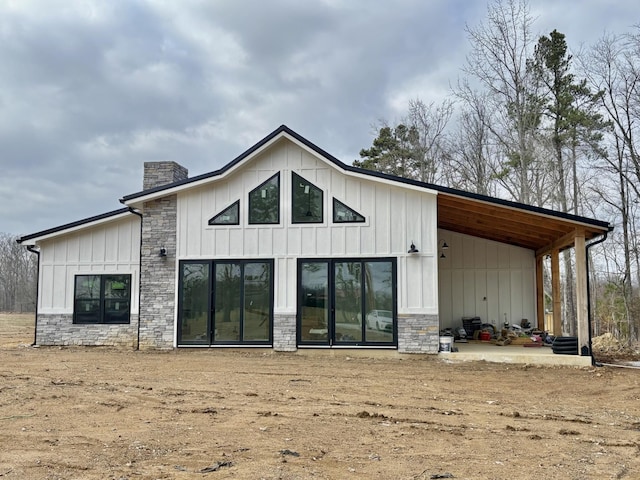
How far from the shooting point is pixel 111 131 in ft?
79.7

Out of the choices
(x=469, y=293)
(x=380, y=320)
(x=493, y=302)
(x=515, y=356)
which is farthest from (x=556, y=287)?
(x=380, y=320)

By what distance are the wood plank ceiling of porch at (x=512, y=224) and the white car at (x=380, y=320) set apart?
2.78 metres

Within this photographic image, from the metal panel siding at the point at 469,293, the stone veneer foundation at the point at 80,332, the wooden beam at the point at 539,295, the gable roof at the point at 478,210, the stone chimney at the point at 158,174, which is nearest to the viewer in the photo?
the gable roof at the point at 478,210

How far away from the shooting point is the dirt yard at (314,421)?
423 centimetres

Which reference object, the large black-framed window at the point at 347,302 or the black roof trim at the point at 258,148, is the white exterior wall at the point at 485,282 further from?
the black roof trim at the point at 258,148

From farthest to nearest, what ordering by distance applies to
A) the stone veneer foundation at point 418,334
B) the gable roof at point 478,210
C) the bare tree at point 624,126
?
the bare tree at point 624,126 → the stone veneer foundation at point 418,334 → the gable roof at point 478,210

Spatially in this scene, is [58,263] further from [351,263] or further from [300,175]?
[351,263]

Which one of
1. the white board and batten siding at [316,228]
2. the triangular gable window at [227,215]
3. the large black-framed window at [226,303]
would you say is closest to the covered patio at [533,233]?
the white board and batten siding at [316,228]

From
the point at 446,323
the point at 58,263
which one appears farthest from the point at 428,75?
the point at 58,263

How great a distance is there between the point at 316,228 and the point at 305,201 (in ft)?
2.19

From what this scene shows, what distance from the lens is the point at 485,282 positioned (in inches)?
597

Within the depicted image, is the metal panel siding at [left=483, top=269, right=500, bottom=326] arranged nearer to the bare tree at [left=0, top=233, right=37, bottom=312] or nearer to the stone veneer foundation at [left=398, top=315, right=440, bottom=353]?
the stone veneer foundation at [left=398, top=315, right=440, bottom=353]

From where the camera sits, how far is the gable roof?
34.9ft

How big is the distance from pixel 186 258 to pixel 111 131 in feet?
47.9
